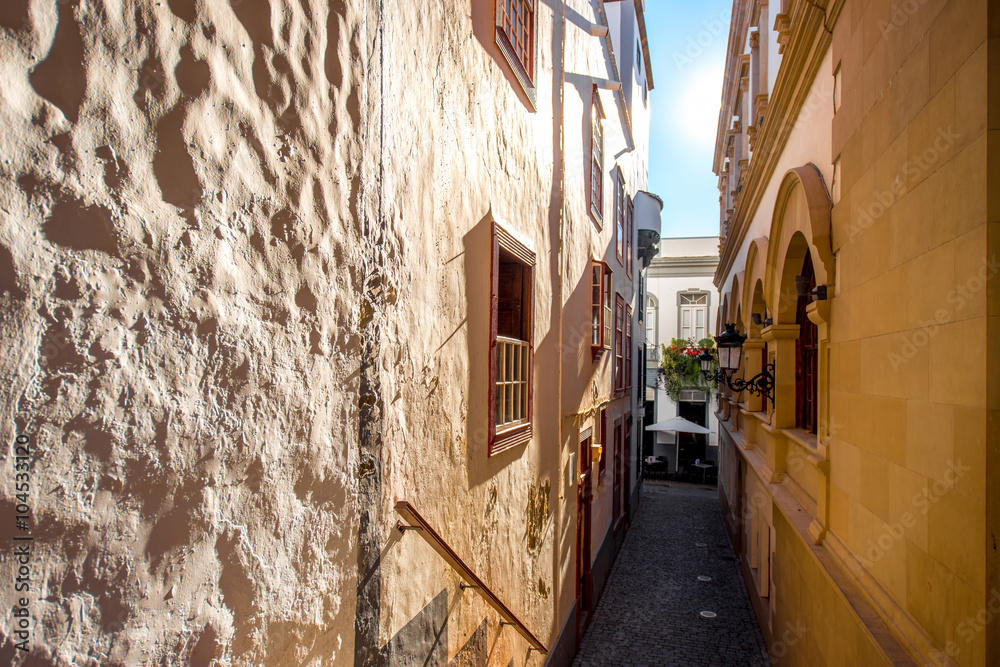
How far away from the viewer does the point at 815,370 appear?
708 cm

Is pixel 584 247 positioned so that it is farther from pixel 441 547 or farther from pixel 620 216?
pixel 441 547

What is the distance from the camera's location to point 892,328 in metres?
3.63

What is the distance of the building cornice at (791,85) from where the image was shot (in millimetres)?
5871

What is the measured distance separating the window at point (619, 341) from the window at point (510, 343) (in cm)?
764

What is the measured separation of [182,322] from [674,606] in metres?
10.3

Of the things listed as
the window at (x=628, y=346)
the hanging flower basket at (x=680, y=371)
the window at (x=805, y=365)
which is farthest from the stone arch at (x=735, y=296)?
the hanging flower basket at (x=680, y=371)

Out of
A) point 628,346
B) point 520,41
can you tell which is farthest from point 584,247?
point 628,346

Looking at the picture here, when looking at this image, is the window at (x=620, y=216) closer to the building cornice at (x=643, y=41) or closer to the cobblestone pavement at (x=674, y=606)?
the building cornice at (x=643, y=41)

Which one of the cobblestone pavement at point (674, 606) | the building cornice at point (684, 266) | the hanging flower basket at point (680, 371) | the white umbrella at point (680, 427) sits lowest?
the cobblestone pavement at point (674, 606)

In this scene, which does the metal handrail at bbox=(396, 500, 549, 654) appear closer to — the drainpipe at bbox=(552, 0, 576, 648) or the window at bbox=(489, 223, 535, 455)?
the window at bbox=(489, 223, 535, 455)

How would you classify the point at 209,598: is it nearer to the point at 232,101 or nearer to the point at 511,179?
the point at 232,101

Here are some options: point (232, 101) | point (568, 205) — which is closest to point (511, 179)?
point (568, 205)

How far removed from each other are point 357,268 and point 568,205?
544 cm

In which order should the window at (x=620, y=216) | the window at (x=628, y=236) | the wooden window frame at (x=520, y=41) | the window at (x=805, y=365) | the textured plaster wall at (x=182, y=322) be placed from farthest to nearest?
the window at (x=628, y=236) → the window at (x=620, y=216) → the window at (x=805, y=365) → the wooden window frame at (x=520, y=41) → the textured plaster wall at (x=182, y=322)
